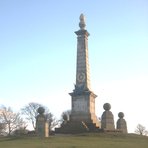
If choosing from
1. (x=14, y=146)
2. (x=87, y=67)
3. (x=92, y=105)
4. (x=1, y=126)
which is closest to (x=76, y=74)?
(x=87, y=67)

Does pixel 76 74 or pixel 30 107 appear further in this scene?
pixel 30 107

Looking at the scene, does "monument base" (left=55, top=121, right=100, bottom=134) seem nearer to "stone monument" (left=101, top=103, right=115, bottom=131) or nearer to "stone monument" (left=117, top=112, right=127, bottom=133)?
"stone monument" (left=101, top=103, right=115, bottom=131)

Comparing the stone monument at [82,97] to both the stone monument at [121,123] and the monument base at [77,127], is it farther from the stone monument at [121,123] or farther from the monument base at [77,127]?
the stone monument at [121,123]

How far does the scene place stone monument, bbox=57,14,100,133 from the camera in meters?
42.8

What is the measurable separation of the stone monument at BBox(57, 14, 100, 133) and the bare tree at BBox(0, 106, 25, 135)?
93.2 ft

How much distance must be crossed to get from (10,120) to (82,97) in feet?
101

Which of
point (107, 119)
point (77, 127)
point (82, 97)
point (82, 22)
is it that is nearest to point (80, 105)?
point (82, 97)

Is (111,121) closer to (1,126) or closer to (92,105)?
(92,105)

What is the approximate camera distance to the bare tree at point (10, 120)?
229 ft

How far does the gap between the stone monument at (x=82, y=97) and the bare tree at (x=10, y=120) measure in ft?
93.2

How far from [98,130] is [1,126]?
3488 centimetres

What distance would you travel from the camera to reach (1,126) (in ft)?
223

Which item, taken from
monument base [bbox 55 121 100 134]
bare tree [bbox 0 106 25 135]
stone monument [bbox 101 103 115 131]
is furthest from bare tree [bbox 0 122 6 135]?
stone monument [bbox 101 103 115 131]

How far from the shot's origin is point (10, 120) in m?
70.6
